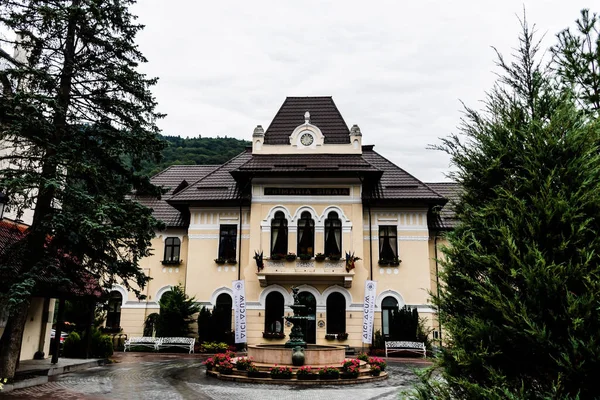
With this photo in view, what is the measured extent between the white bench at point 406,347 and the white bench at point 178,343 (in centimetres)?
1073

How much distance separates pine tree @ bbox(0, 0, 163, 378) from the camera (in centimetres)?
1205

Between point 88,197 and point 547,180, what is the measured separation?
11750mm

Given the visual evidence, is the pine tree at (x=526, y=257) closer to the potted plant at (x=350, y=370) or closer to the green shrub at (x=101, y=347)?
the potted plant at (x=350, y=370)

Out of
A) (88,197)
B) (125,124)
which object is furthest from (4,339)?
(125,124)

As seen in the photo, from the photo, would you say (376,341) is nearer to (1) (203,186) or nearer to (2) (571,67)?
(1) (203,186)

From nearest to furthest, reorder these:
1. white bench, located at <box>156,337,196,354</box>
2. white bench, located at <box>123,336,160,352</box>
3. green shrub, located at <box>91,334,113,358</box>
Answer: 1. green shrub, located at <box>91,334,113,358</box>
2. white bench, located at <box>156,337,196,354</box>
3. white bench, located at <box>123,336,160,352</box>

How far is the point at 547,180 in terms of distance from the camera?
4285 millimetres

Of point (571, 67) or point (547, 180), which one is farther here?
point (571, 67)

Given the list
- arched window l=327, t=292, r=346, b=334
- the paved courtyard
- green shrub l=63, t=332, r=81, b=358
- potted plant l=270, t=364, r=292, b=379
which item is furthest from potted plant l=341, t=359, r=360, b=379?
green shrub l=63, t=332, r=81, b=358

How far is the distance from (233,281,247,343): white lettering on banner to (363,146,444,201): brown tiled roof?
9717 mm

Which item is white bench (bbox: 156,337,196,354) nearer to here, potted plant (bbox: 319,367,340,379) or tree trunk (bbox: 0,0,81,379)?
potted plant (bbox: 319,367,340,379)

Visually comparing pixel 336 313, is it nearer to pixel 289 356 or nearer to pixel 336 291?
pixel 336 291

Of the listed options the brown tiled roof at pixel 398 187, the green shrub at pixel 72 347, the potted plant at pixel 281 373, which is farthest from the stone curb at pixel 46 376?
the brown tiled roof at pixel 398 187

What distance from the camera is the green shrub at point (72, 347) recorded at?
19.9 meters
